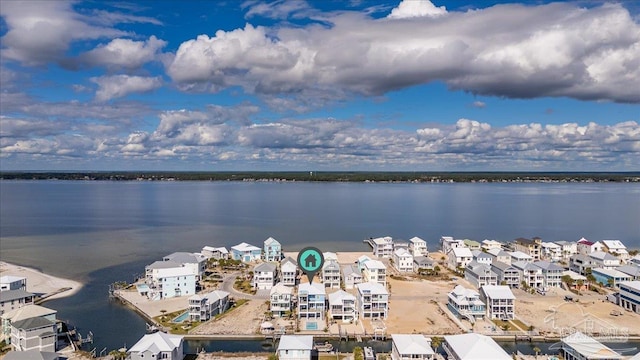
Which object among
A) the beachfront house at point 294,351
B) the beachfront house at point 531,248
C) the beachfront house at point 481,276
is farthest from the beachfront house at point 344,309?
the beachfront house at point 531,248

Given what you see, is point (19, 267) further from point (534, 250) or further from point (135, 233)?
point (534, 250)

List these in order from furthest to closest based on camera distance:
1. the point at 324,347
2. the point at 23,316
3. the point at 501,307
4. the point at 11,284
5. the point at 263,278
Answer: the point at 263,278 → the point at 11,284 → the point at 501,307 → the point at 324,347 → the point at 23,316

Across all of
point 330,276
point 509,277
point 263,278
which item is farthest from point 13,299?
point 509,277

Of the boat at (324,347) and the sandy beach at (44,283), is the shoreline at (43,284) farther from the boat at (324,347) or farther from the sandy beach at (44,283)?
the boat at (324,347)

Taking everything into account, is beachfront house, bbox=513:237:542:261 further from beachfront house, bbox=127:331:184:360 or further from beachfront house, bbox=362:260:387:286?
beachfront house, bbox=127:331:184:360

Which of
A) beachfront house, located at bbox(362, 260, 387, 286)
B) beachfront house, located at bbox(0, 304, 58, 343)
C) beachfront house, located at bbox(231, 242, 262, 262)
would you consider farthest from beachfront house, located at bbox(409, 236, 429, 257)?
beachfront house, located at bbox(0, 304, 58, 343)

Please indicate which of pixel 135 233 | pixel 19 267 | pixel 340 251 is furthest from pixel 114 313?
pixel 135 233

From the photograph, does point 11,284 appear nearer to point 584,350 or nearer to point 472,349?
point 472,349
